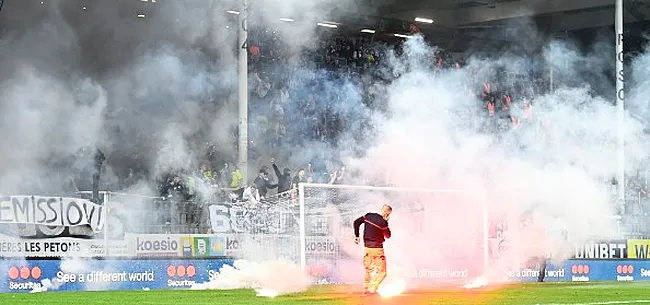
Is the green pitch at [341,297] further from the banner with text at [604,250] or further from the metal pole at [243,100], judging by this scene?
the banner with text at [604,250]

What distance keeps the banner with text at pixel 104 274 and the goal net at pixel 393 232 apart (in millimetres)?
1421

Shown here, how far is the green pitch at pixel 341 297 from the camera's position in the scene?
844 inches

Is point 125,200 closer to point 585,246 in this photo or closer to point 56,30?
point 56,30

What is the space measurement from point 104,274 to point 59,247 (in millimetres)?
1030

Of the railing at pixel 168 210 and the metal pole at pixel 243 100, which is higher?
the metal pole at pixel 243 100

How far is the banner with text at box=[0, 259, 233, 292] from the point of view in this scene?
23797 mm

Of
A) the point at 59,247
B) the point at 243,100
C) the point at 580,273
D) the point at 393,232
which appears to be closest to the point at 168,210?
the point at 59,247

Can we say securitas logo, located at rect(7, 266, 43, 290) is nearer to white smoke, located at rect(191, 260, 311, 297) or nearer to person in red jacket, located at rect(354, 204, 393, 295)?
white smoke, located at rect(191, 260, 311, 297)

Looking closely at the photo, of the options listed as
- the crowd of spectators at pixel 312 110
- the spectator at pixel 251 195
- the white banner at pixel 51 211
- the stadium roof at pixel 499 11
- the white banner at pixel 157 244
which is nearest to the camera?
the white banner at pixel 51 211

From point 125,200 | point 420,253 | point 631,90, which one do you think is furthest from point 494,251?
point 125,200

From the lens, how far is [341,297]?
22.6m

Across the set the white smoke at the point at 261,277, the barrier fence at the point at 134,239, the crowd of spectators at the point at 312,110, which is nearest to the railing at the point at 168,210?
the barrier fence at the point at 134,239

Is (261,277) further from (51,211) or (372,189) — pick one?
(51,211)

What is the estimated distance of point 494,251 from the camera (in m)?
29.9
